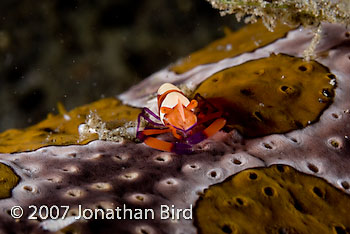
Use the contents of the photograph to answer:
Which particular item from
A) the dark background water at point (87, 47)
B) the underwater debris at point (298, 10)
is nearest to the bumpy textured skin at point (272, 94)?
the underwater debris at point (298, 10)

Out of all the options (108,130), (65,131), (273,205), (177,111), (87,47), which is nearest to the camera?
(273,205)

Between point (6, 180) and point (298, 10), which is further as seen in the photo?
point (298, 10)

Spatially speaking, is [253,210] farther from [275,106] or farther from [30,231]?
[30,231]

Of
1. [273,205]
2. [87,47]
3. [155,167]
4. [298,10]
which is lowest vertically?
[273,205]

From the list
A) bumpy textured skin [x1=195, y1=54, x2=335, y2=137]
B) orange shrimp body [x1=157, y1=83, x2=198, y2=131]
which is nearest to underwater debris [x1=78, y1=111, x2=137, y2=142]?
orange shrimp body [x1=157, y1=83, x2=198, y2=131]

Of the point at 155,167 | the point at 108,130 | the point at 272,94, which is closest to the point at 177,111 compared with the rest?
the point at 155,167

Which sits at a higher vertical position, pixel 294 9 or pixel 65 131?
pixel 294 9

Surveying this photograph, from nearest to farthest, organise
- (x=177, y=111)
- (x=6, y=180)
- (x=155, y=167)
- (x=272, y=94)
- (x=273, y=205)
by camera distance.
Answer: (x=273, y=205) → (x=6, y=180) → (x=155, y=167) → (x=177, y=111) → (x=272, y=94)

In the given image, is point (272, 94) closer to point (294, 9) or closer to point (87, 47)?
point (294, 9)
